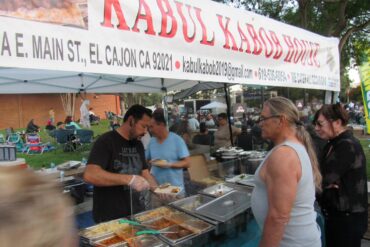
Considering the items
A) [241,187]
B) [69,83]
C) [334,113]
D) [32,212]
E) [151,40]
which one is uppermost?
[69,83]

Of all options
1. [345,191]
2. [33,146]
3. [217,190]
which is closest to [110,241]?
[217,190]

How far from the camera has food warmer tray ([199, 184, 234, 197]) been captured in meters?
2.81

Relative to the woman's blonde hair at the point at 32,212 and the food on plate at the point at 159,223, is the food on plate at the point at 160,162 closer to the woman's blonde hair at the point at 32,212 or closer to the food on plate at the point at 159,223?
the food on plate at the point at 159,223

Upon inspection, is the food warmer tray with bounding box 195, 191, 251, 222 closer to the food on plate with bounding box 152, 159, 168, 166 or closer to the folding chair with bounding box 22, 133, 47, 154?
the food on plate with bounding box 152, 159, 168, 166

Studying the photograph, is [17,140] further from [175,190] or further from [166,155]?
[175,190]

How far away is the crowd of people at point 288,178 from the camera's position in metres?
1.65

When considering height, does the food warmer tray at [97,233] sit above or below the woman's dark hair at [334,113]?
below

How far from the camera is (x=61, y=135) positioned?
12648mm

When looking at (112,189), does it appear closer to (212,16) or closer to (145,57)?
(145,57)

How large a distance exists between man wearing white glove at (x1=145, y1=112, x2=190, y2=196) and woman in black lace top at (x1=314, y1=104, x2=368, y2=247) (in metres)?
1.39

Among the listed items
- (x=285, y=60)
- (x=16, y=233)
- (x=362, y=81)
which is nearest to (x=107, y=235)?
(x=16, y=233)

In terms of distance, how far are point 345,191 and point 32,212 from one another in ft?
7.75

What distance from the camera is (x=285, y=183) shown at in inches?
62.5

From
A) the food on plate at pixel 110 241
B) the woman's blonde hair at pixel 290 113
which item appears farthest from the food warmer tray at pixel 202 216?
the woman's blonde hair at pixel 290 113
